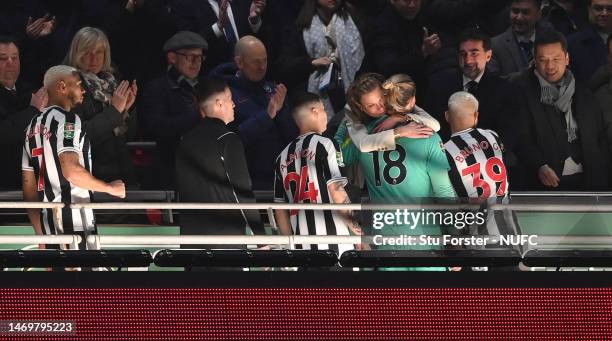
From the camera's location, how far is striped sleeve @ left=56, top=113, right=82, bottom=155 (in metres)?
8.50

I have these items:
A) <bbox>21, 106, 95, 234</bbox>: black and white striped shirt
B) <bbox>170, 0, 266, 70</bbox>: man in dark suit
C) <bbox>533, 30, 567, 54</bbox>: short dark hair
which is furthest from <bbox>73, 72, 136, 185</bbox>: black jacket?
Result: <bbox>533, 30, 567, 54</bbox>: short dark hair

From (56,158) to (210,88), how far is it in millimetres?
997

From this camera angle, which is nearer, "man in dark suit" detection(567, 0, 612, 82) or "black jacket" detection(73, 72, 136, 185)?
"black jacket" detection(73, 72, 136, 185)

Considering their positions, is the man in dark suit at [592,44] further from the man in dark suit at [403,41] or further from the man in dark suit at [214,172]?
the man in dark suit at [214,172]

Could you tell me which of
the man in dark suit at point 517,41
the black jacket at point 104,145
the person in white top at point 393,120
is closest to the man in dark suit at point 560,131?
the man in dark suit at point 517,41

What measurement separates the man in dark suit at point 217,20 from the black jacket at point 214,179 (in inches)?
100

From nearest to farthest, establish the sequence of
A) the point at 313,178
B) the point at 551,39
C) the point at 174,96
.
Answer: the point at 313,178, the point at 551,39, the point at 174,96

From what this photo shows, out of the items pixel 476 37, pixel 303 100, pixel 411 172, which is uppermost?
pixel 476 37

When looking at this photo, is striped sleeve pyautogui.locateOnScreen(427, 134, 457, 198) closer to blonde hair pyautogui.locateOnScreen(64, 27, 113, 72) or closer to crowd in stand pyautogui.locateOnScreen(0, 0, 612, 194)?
crowd in stand pyautogui.locateOnScreen(0, 0, 612, 194)

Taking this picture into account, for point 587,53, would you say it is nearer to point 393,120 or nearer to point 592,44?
point 592,44

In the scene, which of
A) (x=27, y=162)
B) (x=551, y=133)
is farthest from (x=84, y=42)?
(x=551, y=133)

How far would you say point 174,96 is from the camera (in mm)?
10016

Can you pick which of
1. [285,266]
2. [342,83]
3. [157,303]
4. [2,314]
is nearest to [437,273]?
[285,266]

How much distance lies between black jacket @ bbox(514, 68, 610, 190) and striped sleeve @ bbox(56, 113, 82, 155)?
3.22 metres
